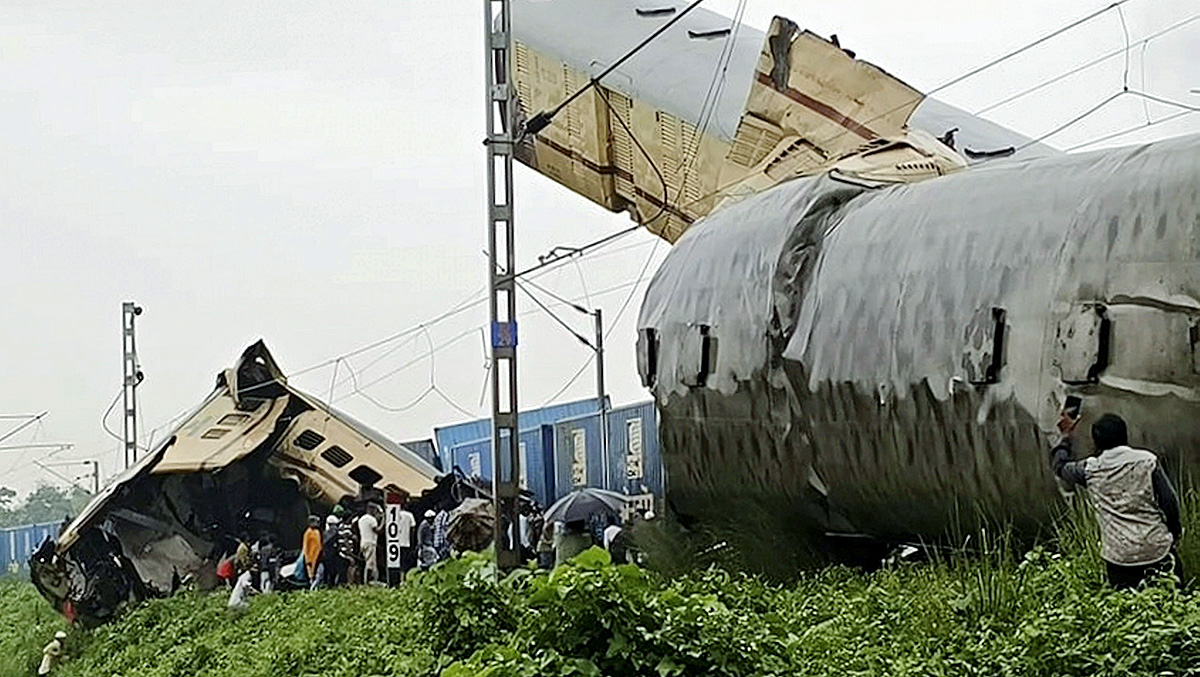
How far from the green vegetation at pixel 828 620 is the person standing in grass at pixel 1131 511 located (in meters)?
0.16

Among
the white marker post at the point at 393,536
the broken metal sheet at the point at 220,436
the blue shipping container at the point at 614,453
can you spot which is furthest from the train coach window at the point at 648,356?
the broken metal sheet at the point at 220,436

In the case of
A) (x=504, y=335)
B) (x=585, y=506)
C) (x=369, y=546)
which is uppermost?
(x=504, y=335)

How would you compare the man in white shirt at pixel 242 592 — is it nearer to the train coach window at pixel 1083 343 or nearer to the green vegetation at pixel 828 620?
the green vegetation at pixel 828 620

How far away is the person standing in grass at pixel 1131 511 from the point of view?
6809 millimetres

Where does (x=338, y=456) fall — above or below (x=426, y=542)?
above

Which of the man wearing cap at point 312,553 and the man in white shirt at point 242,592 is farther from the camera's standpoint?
the man wearing cap at point 312,553

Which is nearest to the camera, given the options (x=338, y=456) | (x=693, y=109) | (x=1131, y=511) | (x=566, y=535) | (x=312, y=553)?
(x=1131, y=511)

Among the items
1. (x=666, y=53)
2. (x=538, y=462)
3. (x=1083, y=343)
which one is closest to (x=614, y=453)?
(x=538, y=462)

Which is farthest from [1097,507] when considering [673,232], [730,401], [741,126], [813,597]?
[673,232]

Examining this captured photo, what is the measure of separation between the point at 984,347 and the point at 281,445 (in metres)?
16.0

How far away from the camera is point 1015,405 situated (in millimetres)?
8555

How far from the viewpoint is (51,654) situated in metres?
23.8

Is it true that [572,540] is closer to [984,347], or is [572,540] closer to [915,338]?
[915,338]

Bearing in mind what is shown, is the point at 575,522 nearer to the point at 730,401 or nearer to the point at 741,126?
the point at 741,126
